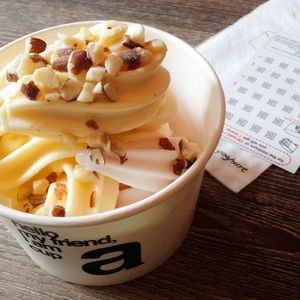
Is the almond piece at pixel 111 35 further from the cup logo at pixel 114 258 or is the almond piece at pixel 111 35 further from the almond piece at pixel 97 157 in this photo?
the cup logo at pixel 114 258

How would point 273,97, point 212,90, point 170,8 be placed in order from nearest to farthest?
1. point 212,90
2. point 273,97
3. point 170,8

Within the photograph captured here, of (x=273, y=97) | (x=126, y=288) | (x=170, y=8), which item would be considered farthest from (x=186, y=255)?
(x=170, y=8)

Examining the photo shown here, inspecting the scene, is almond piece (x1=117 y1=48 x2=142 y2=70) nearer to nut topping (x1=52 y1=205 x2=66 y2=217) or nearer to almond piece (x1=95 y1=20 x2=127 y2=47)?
almond piece (x1=95 y1=20 x2=127 y2=47)

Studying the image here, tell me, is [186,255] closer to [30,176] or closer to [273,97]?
[30,176]

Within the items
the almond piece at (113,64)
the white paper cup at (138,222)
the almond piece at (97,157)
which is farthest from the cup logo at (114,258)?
the almond piece at (113,64)

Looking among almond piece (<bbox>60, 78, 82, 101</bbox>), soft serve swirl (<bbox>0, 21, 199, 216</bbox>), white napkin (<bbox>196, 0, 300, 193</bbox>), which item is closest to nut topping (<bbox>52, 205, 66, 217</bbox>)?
soft serve swirl (<bbox>0, 21, 199, 216</bbox>)

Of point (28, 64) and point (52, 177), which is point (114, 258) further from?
point (28, 64)

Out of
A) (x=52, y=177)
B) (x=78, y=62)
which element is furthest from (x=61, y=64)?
(x=52, y=177)
